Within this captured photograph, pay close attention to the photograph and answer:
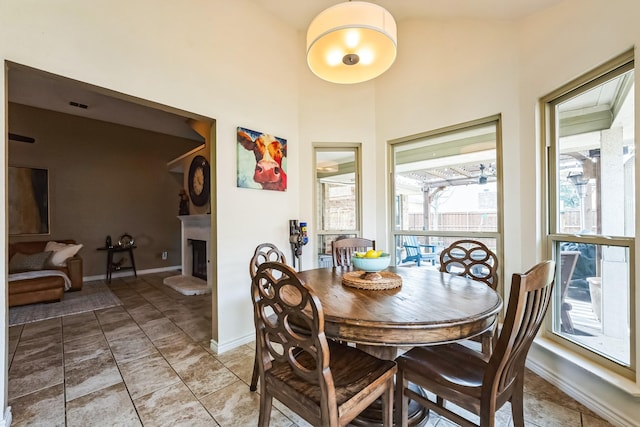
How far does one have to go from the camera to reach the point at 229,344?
2.56 metres

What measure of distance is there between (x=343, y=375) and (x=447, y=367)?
0.52m

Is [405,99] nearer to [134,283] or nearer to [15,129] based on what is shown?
[134,283]

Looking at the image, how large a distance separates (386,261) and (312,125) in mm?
2094

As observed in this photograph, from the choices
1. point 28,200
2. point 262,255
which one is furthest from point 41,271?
point 262,255

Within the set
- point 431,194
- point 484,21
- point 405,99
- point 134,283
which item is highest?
point 484,21

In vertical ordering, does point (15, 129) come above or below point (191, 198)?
above

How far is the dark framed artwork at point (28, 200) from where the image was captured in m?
4.60

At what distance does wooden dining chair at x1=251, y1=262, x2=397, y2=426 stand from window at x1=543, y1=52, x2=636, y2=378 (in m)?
1.59

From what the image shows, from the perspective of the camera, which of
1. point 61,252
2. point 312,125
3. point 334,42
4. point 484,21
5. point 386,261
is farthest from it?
point 61,252

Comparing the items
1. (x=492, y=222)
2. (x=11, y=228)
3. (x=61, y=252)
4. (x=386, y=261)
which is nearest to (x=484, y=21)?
(x=492, y=222)

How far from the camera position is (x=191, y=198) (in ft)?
17.4

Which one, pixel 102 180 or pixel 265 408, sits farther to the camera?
pixel 102 180

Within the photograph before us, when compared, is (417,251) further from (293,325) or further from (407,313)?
(293,325)

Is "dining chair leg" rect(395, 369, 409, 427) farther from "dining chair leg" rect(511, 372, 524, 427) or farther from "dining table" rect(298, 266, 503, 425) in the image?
"dining chair leg" rect(511, 372, 524, 427)
